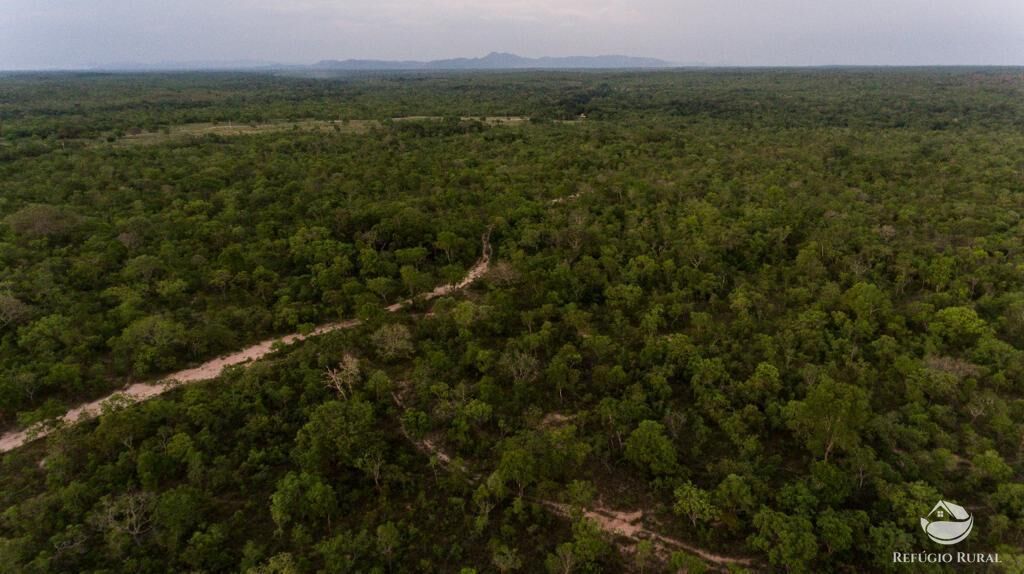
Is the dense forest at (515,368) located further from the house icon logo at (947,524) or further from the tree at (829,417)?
the house icon logo at (947,524)

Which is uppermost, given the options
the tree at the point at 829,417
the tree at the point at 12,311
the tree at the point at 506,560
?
the tree at the point at 12,311

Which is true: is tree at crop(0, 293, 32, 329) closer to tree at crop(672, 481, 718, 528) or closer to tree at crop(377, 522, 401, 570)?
tree at crop(377, 522, 401, 570)

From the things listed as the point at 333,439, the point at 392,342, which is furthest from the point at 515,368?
the point at 333,439

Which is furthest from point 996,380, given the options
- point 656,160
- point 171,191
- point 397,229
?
point 171,191

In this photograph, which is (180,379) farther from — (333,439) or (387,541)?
(387,541)

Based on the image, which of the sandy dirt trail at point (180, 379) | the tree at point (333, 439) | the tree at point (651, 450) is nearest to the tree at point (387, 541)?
the tree at point (333, 439)

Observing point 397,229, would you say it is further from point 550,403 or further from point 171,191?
point 171,191
